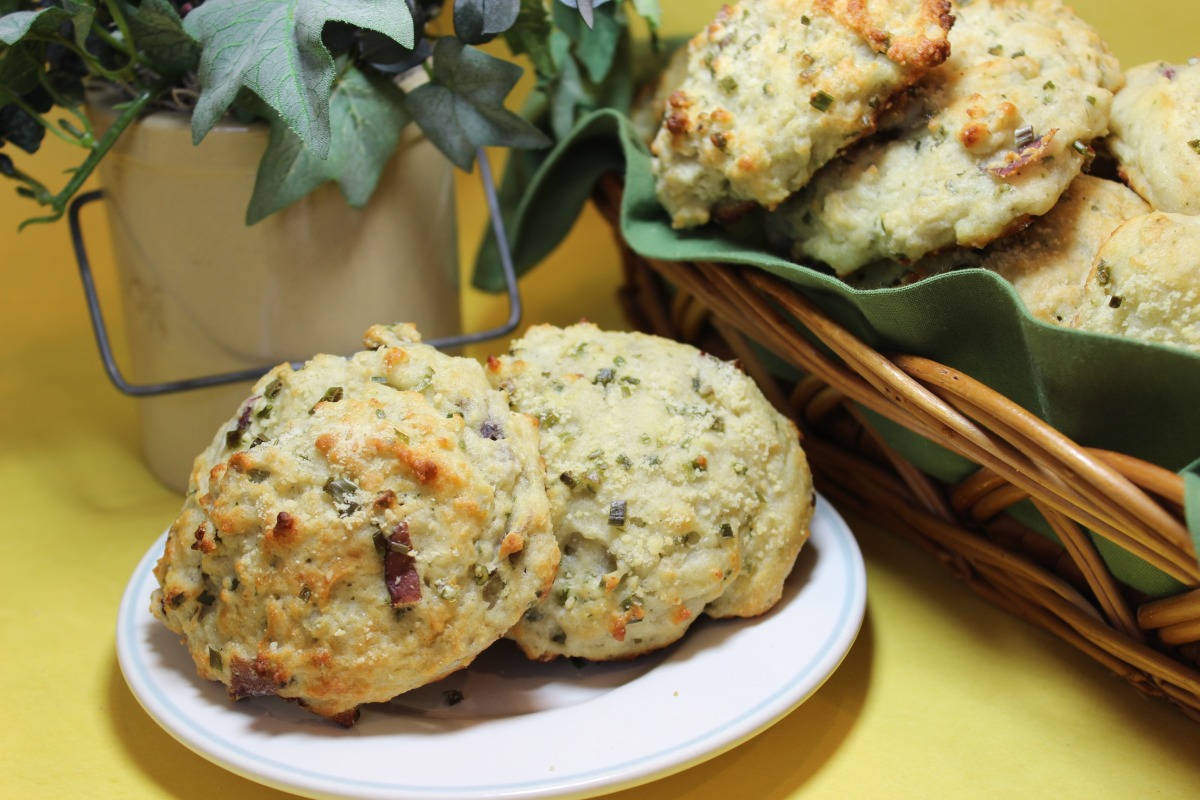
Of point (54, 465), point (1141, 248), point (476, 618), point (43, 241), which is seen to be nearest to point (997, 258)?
point (1141, 248)

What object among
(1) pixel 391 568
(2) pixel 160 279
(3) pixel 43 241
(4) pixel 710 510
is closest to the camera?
(1) pixel 391 568

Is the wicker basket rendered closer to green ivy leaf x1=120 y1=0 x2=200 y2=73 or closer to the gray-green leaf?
the gray-green leaf

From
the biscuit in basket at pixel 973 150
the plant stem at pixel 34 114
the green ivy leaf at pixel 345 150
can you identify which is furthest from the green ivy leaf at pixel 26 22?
the biscuit in basket at pixel 973 150

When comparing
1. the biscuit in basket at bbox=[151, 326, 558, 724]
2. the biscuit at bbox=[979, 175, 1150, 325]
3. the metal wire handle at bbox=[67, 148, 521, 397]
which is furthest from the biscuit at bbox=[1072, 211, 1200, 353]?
the metal wire handle at bbox=[67, 148, 521, 397]

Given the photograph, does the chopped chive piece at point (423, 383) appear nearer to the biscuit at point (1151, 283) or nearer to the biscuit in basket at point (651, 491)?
the biscuit in basket at point (651, 491)

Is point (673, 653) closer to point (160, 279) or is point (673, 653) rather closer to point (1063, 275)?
point (1063, 275)
